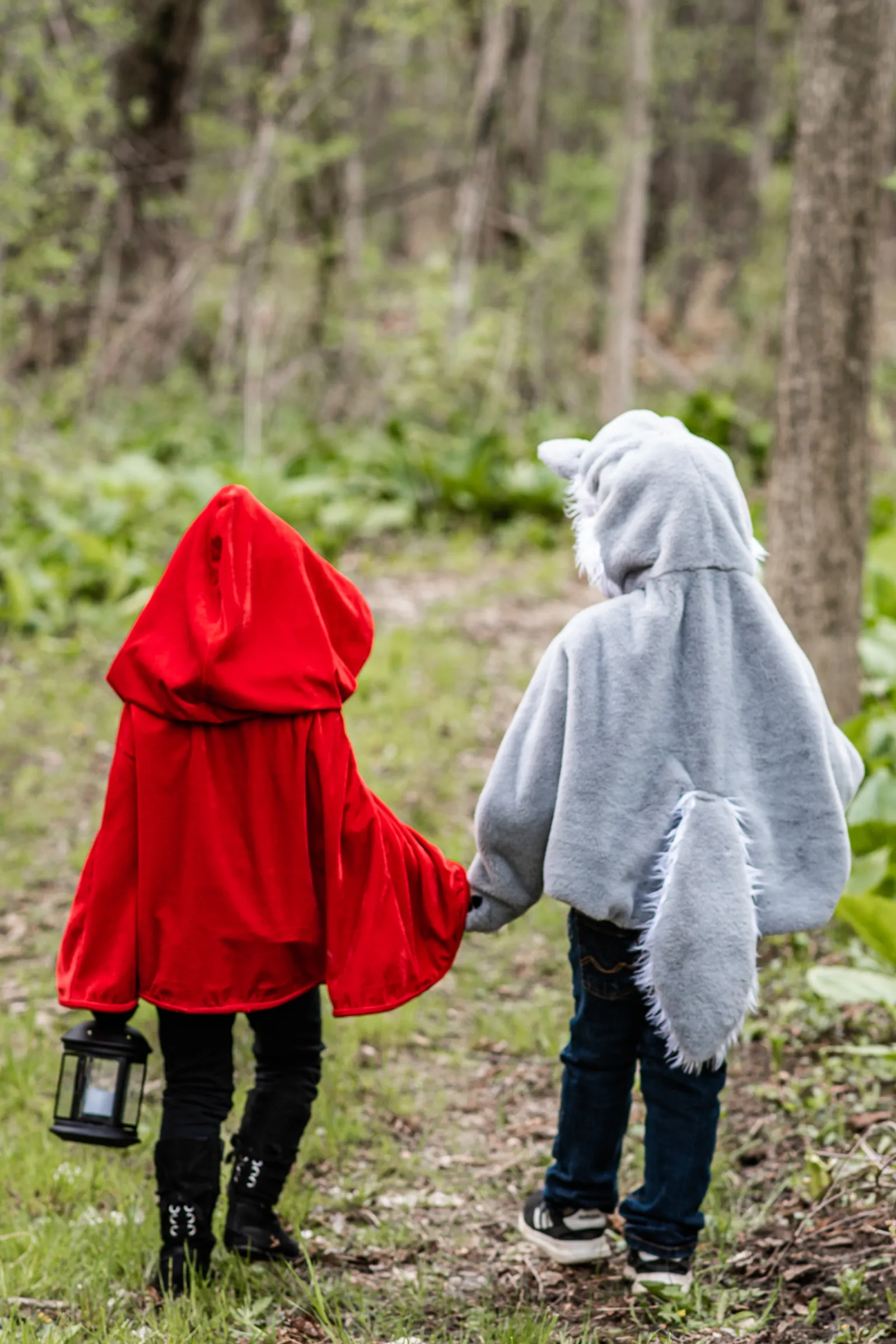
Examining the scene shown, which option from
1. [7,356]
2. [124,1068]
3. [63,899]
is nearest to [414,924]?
[124,1068]

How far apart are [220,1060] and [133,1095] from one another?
0.62 feet

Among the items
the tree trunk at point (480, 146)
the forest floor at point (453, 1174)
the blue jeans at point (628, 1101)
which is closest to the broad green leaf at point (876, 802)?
the forest floor at point (453, 1174)

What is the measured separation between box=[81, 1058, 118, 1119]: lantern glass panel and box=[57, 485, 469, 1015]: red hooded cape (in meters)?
0.13

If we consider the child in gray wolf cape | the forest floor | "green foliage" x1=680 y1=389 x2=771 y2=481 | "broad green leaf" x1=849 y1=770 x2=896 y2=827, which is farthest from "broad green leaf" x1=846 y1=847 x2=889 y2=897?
"green foliage" x1=680 y1=389 x2=771 y2=481

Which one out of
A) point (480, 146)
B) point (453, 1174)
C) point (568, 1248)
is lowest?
point (453, 1174)

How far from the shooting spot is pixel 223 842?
2.60 metres

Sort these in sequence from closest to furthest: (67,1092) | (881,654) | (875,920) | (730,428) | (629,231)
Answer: (67,1092) < (875,920) < (881,654) < (629,231) < (730,428)

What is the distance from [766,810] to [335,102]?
1049 cm

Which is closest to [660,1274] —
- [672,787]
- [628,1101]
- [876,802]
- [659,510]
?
[628,1101]

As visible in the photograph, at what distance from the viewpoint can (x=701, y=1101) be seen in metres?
2.71

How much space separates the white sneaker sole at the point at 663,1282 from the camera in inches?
109

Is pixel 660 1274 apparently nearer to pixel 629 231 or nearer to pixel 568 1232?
pixel 568 1232

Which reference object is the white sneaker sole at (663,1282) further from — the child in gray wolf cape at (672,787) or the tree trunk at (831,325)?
the tree trunk at (831,325)

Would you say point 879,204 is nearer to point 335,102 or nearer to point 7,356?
point 7,356
